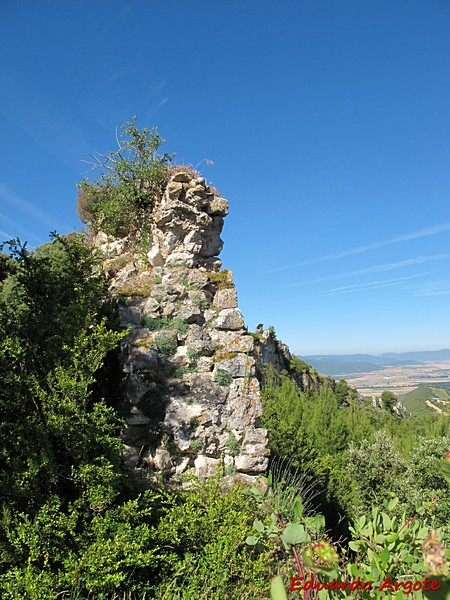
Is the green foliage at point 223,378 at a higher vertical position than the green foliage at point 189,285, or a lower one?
lower

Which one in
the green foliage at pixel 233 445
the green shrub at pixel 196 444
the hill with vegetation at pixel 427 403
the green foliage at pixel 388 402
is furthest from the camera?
the hill with vegetation at pixel 427 403

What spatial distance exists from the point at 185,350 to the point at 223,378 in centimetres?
118

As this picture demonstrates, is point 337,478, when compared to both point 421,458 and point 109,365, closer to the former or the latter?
point 421,458

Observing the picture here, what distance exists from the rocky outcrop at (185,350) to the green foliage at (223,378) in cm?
2

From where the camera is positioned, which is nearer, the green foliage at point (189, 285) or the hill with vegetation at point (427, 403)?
the green foliage at point (189, 285)

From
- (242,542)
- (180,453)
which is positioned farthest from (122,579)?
(180,453)

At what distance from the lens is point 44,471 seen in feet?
16.4

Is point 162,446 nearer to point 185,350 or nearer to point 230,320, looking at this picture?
point 185,350

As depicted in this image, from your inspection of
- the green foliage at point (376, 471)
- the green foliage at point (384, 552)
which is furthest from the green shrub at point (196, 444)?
the green foliage at point (376, 471)

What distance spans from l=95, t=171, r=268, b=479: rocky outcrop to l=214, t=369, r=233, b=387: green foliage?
0.02 m

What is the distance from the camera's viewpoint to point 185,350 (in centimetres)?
887

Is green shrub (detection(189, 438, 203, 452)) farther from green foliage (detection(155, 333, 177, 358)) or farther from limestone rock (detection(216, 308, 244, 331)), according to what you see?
limestone rock (detection(216, 308, 244, 331))

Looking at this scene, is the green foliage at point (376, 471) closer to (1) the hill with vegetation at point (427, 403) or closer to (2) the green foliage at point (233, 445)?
(2) the green foliage at point (233, 445)

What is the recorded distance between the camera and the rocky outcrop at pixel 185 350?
787 centimetres
